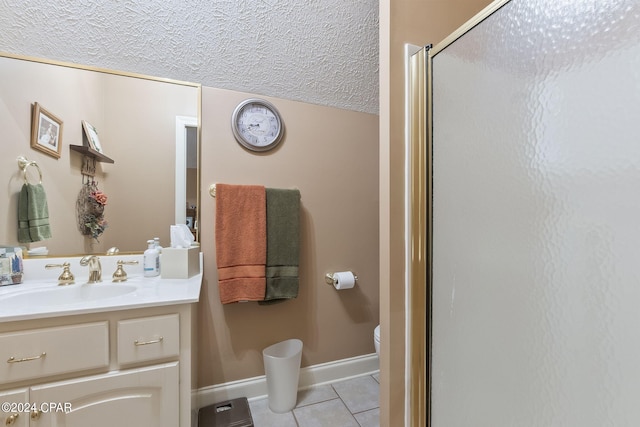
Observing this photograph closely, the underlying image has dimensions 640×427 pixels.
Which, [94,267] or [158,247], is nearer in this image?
[94,267]

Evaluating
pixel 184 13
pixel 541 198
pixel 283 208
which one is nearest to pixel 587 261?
pixel 541 198

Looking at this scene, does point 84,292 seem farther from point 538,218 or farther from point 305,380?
point 538,218

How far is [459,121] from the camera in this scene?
90cm

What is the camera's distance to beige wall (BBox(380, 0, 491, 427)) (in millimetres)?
1018

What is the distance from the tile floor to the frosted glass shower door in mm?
685

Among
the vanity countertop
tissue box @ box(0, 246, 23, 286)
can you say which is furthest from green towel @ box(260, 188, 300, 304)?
tissue box @ box(0, 246, 23, 286)

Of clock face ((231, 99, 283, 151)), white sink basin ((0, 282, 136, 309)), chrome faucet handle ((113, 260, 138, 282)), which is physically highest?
clock face ((231, 99, 283, 151))

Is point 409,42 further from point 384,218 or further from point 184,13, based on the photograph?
point 184,13

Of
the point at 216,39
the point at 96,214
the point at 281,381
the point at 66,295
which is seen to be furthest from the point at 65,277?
the point at 216,39

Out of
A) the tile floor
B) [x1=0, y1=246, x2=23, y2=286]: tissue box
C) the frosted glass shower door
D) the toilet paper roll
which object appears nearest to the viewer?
the frosted glass shower door

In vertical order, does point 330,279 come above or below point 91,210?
below

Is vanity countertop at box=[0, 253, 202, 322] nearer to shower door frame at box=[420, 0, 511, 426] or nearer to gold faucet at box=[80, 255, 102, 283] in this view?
gold faucet at box=[80, 255, 102, 283]

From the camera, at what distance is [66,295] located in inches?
45.6

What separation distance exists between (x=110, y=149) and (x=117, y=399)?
1.09m
